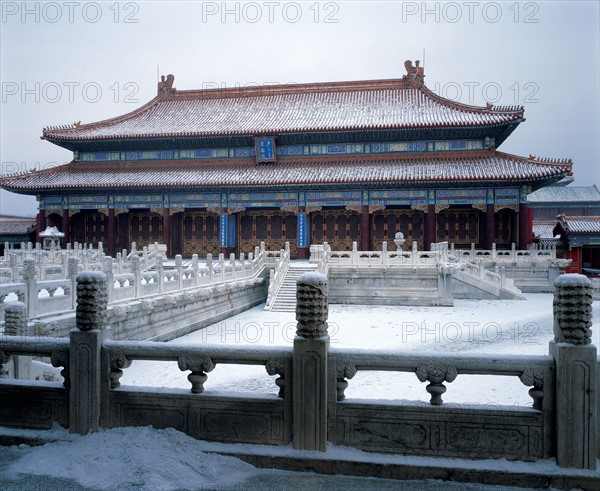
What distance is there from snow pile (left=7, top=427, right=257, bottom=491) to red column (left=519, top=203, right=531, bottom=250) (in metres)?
24.9

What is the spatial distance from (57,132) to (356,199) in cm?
1983

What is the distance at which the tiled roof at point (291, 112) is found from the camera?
27594 millimetres

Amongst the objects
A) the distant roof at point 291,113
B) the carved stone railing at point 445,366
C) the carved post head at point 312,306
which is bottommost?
the carved stone railing at point 445,366

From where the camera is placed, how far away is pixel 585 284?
159 inches

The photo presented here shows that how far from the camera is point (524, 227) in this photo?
25.7m

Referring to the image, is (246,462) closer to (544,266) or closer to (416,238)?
(544,266)

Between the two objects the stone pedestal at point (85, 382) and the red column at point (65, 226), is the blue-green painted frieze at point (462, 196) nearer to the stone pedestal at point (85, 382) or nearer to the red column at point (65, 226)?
the red column at point (65, 226)

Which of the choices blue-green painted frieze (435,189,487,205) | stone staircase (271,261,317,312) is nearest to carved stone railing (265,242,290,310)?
stone staircase (271,261,317,312)

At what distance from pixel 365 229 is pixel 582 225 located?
14.0 metres

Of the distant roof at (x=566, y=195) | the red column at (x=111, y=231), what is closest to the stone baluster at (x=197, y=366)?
the red column at (x=111, y=231)

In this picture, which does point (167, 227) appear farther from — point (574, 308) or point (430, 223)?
point (574, 308)

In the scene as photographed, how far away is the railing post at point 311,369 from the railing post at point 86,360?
2.01m

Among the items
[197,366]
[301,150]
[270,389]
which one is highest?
[301,150]

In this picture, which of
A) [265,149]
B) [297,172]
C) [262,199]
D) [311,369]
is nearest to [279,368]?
[311,369]
